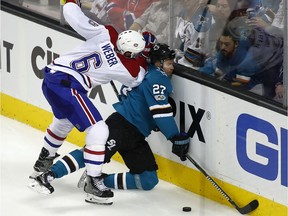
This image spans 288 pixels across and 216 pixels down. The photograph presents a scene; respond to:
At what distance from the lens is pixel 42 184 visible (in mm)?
7117

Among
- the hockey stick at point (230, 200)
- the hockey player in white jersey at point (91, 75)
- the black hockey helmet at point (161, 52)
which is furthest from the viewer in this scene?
the black hockey helmet at point (161, 52)

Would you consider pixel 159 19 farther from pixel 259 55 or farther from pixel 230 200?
pixel 230 200

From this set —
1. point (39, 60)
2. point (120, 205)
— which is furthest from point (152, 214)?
point (39, 60)

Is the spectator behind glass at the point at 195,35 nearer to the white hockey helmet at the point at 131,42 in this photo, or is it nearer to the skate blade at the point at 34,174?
the white hockey helmet at the point at 131,42

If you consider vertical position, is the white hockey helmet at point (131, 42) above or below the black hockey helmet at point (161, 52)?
above

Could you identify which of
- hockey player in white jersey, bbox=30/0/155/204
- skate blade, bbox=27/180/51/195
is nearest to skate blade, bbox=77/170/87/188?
hockey player in white jersey, bbox=30/0/155/204

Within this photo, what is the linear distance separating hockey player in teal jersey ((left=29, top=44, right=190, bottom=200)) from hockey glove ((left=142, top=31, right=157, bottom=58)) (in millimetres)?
25

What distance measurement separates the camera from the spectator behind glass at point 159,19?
24.2 ft

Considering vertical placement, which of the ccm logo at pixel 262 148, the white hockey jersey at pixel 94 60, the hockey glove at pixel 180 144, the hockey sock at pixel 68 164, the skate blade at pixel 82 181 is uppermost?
the white hockey jersey at pixel 94 60

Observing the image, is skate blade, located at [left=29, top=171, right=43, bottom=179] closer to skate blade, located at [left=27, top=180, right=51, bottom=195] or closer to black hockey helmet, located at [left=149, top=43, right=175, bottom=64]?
skate blade, located at [left=27, top=180, right=51, bottom=195]

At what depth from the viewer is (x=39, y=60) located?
27.2 ft

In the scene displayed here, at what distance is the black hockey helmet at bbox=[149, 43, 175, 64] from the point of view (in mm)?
7160

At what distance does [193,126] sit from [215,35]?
1.82 feet

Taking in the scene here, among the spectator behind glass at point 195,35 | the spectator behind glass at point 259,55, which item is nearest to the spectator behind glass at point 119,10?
the spectator behind glass at point 195,35
